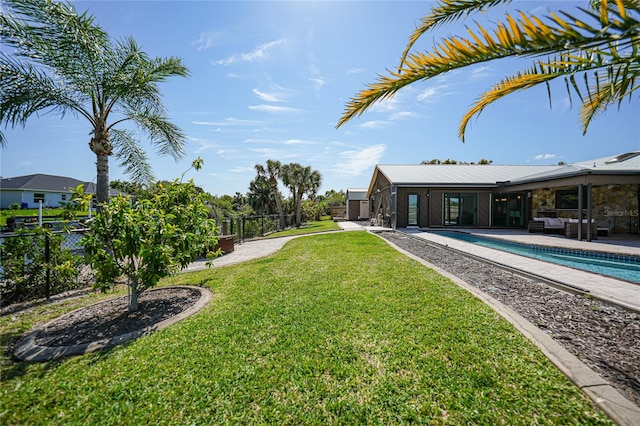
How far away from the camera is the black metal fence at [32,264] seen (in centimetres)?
454

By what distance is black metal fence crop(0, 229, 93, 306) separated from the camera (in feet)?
14.9

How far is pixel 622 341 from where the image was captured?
2.87 m

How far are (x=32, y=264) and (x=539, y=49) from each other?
7.88 m

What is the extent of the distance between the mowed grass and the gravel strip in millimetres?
482

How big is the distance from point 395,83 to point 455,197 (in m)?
16.4

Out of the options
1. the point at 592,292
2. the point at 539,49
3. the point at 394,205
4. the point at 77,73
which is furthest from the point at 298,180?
the point at 539,49

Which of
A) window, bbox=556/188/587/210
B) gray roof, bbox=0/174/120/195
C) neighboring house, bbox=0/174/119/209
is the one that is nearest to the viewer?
window, bbox=556/188/587/210

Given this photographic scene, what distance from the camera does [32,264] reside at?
4777mm

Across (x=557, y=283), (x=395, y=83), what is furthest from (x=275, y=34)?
(x=557, y=283)

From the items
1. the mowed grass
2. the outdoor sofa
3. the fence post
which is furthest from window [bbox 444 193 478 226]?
the fence post

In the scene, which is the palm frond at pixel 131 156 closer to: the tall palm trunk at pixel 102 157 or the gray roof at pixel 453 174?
the tall palm trunk at pixel 102 157

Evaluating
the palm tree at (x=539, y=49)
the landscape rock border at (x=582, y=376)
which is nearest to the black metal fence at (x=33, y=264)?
the palm tree at (x=539, y=49)

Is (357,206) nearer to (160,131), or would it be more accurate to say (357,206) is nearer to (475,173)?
(475,173)

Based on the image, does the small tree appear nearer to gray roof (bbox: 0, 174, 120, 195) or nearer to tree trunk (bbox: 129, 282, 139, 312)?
tree trunk (bbox: 129, 282, 139, 312)
